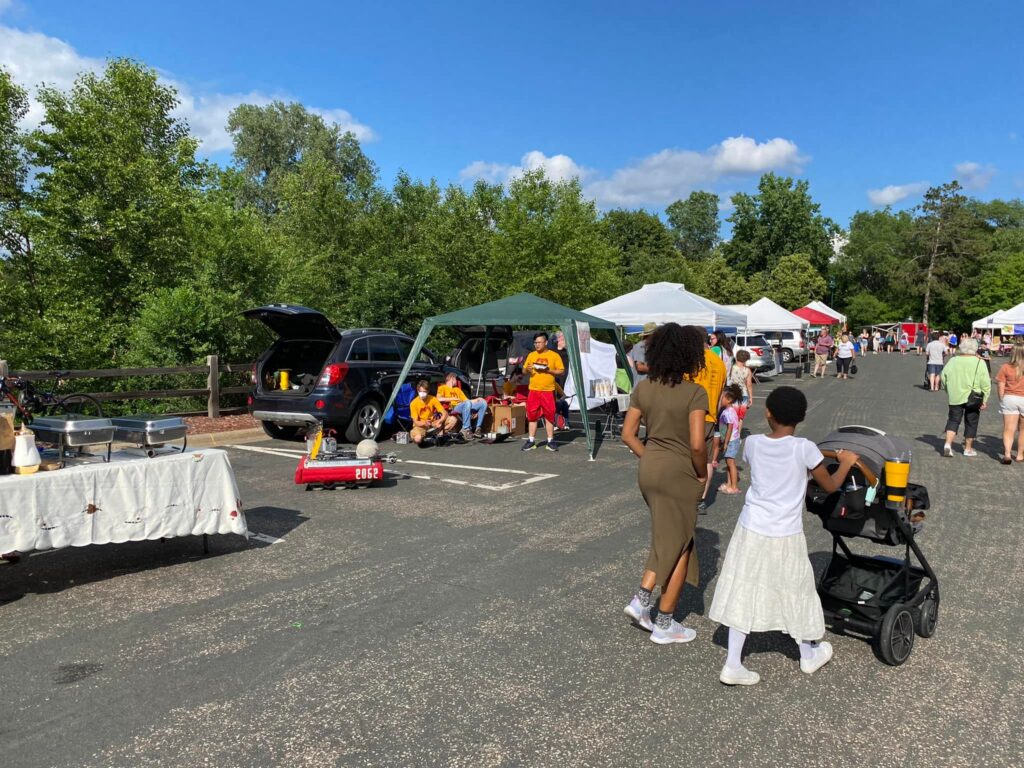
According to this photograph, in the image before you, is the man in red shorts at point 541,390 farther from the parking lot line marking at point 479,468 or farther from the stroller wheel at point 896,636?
the stroller wheel at point 896,636

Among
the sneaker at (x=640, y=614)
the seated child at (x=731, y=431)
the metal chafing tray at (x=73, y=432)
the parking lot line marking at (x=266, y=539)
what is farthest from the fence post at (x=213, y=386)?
the sneaker at (x=640, y=614)

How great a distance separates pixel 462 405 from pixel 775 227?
68803 mm

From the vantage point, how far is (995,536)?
20.5 feet

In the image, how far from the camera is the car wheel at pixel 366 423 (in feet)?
35.8

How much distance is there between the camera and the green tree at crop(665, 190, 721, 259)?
106 metres

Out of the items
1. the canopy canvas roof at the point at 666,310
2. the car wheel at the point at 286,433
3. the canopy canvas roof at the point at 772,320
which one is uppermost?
the canopy canvas roof at the point at 772,320

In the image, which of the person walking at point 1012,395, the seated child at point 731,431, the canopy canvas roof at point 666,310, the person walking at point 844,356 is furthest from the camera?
the person walking at point 844,356

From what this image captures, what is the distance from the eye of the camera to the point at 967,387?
9.94 metres

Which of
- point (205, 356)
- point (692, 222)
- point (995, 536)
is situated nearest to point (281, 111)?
point (205, 356)

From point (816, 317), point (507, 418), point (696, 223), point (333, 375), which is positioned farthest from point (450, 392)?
point (696, 223)

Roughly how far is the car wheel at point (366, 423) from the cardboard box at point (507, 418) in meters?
1.81

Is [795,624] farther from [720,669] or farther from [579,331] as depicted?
[579,331]

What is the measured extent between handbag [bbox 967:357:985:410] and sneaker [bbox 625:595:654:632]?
8138mm

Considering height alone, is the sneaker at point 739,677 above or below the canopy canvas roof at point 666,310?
below
